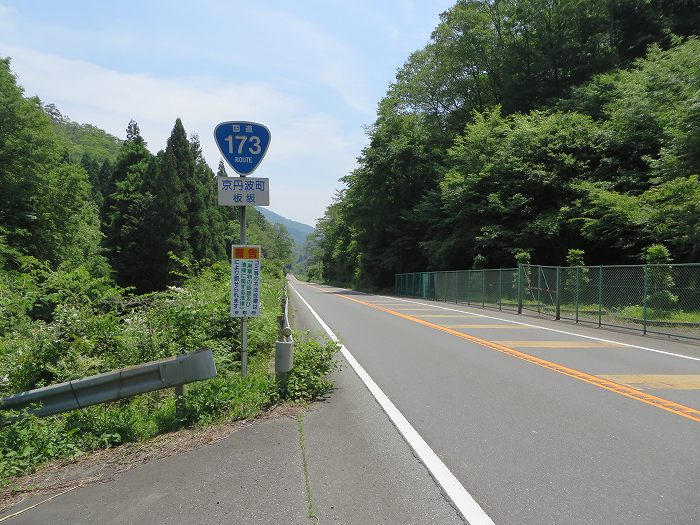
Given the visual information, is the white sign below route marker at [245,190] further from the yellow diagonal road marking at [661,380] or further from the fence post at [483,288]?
the fence post at [483,288]

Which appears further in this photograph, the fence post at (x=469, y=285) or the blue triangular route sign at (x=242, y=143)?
the fence post at (x=469, y=285)

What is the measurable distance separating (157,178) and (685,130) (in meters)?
41.2

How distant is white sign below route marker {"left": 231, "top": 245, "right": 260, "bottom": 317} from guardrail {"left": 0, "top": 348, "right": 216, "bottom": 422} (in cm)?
105

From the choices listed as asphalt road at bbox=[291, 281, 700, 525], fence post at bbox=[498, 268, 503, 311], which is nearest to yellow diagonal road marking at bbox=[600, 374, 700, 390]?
asphalt road at bbox=[291, 281, 700, 525]

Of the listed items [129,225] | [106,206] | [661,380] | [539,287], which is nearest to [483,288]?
[539,287]

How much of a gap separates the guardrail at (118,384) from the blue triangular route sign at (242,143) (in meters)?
2.50

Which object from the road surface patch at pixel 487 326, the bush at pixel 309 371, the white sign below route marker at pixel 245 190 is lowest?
the road surface patch at pixel 487 326

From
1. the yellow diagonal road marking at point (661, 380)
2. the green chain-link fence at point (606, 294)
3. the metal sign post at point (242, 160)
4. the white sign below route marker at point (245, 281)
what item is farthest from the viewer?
the green chain-link fence at point (606, 294)

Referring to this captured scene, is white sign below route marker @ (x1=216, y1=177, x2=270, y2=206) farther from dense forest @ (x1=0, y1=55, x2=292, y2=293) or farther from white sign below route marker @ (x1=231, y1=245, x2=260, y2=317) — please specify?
dense forest @ (x1=0, y1=55, x2=292, y2=293)

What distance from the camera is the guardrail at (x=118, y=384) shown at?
5617mm

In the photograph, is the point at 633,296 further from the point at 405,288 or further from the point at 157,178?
the point at 157,178

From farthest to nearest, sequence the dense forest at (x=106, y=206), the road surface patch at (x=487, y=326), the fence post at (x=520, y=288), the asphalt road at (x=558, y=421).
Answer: the dense forest at (x=106, y=206) < the fence post at (x=520, y=288) < the road surface patch at (x=487, y=326) < the asphalt road at (x=558, y=421)

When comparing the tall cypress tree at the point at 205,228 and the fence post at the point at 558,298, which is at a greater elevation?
the tall cypress tree at the point at 205,228

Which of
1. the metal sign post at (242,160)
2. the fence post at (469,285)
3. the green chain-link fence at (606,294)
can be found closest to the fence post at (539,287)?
the green chain-link fence at (606,294)
